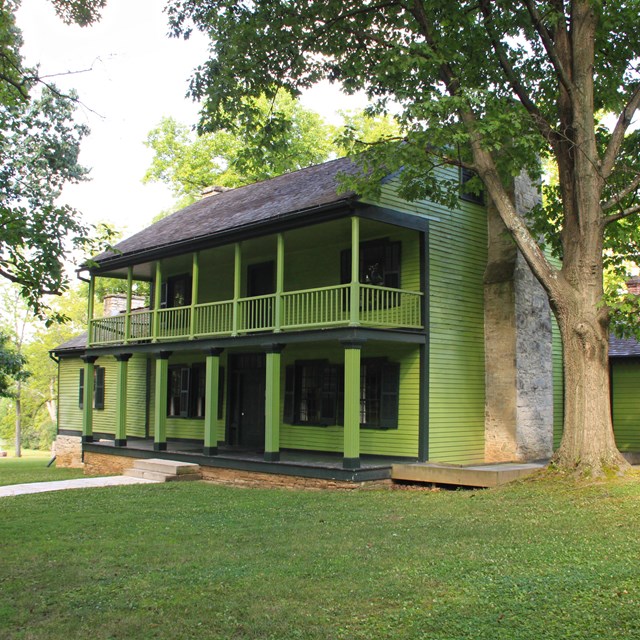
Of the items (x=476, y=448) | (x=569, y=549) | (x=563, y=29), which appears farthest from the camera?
(x=476, y=448)

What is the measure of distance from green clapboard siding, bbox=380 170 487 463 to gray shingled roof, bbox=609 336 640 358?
12.1 ft

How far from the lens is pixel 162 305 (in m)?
23.2

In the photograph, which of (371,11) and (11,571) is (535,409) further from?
(11,571)

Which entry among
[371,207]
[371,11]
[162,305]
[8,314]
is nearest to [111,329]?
[162,305]

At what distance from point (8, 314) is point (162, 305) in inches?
1205

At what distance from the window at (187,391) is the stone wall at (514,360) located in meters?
8.67

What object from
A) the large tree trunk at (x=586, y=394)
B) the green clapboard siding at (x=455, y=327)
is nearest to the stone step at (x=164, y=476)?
the green clapboard siding at (x=455, y=327)

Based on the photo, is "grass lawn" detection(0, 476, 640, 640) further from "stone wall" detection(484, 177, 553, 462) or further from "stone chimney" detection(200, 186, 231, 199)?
"stone chimney" detection(200, 186, 231, 199)

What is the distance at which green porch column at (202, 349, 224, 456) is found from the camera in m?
17.3

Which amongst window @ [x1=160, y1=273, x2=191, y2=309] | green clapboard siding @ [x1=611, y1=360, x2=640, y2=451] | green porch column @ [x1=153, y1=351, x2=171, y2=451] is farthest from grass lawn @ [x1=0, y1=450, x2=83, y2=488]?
green clapboard siding @ [x1=611, y1=360, x2=640, y2=451]

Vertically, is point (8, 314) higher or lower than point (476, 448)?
higher

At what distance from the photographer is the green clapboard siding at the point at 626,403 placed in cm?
1814

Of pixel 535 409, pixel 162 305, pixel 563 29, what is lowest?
pixel 535 409

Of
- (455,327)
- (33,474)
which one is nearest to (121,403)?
(33,474)
